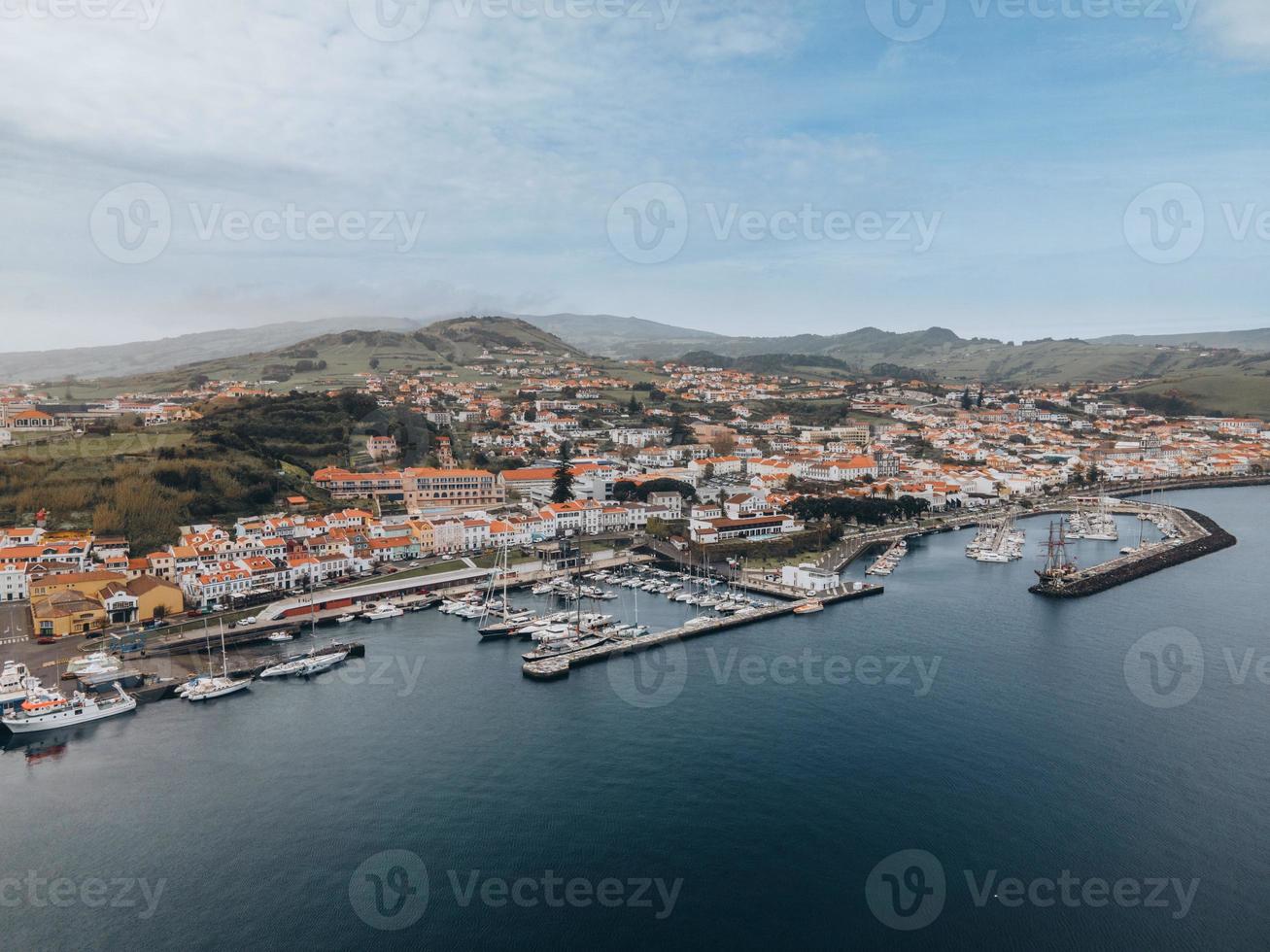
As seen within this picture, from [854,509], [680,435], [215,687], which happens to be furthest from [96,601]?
[680,435]

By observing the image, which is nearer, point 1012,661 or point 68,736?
point 68,736

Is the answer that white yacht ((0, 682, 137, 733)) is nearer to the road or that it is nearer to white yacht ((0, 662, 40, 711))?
white yacht ((0, 662, 40, 711))

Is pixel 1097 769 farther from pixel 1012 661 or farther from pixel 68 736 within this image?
pixel 68 736

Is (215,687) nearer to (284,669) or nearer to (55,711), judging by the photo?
(284,669)

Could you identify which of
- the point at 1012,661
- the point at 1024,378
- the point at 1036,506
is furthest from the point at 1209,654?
the point at 1024,378

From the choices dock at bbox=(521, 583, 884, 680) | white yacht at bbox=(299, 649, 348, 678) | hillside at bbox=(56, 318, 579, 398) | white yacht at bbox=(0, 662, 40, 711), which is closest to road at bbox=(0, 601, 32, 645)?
white yacht at bbox=(0, 662, 40, 711)

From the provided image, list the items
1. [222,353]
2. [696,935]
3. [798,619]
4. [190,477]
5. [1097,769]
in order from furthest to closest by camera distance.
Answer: [222,353]
[190,477]
[798,619]
[1097,769]
[696,935]
